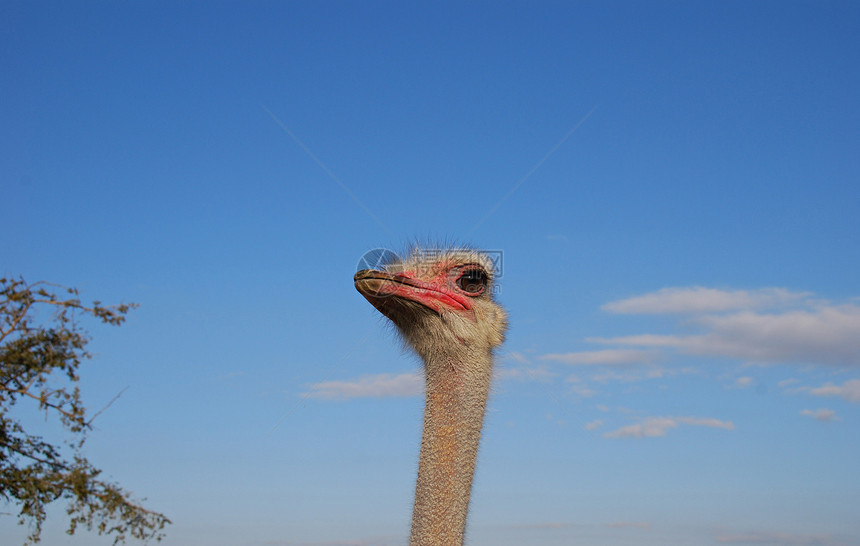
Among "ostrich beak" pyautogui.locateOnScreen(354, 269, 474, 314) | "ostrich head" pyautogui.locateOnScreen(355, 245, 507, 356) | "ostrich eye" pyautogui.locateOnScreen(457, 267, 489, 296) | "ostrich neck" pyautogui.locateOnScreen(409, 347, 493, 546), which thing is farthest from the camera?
"ostrich eye" pyautogui.locateOnScreen(457, 267, 489, 296)

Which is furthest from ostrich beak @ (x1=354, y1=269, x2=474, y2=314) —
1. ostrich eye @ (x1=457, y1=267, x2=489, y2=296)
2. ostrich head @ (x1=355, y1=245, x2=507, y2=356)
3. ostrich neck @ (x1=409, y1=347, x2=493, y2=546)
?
ostrich neck @ (x1=409, y1=347, x2=493, y2=546)

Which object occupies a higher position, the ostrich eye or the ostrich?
the ostrich eye

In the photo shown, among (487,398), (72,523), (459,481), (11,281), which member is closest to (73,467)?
(72,523)

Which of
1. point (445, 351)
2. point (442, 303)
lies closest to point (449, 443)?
point (445, 351)

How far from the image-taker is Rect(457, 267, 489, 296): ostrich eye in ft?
24.7

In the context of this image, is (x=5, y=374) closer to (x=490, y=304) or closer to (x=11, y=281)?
(x=11, y=281)

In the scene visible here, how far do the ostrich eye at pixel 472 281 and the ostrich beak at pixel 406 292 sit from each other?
134 millimetres

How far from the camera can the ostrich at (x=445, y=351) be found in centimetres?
669

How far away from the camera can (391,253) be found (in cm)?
808

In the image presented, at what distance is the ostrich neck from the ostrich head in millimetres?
132

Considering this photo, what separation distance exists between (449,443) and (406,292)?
1153mm

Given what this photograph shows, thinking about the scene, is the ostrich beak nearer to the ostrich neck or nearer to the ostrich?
the ostrich

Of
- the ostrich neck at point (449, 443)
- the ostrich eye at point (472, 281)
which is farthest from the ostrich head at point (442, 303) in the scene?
the ostrich neck at point (449, 443)

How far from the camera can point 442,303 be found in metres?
7.29
